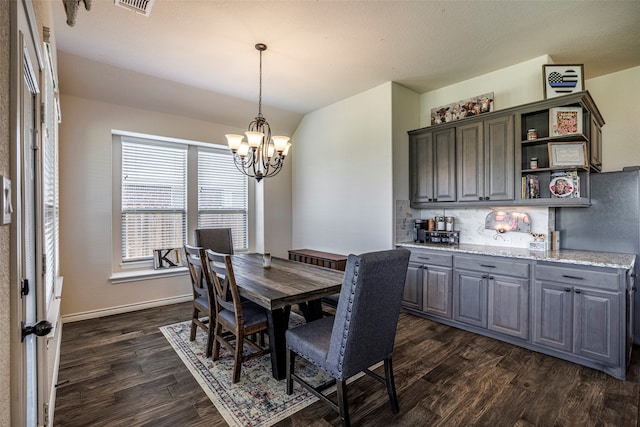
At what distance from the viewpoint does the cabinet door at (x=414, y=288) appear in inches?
144

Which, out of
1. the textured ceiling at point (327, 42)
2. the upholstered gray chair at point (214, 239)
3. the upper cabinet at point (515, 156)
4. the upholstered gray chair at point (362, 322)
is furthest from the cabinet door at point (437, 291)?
the upholstered gray chair at point (214, 239)

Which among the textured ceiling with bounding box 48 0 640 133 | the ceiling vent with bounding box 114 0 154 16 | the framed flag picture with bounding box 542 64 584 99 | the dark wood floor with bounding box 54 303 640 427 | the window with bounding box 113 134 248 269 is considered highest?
the textured ceiling with bounding box 48 0 640 133

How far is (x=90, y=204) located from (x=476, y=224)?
15.4 ft

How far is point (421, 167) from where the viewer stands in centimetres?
402

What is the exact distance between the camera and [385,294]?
1.80 metres

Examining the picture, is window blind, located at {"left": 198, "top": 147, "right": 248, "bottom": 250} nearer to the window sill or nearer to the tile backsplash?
the window sill

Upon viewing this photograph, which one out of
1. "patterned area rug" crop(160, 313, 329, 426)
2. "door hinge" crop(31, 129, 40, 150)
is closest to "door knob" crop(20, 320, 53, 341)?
"door hinge" crop(31, 129, 40, 150)

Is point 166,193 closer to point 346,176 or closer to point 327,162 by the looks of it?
point 327,162

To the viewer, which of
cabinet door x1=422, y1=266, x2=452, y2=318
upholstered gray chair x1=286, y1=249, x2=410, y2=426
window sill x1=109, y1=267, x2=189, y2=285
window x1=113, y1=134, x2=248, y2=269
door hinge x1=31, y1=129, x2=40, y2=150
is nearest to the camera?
door hinge x1=31, y1=129, x2=40, y2=150

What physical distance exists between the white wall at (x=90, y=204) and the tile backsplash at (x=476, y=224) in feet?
11.4

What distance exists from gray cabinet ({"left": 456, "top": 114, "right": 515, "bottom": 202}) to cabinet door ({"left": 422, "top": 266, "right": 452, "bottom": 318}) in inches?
35.6

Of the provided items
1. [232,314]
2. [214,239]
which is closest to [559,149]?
[232,314]

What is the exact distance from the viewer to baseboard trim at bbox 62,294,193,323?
3571 millimetres

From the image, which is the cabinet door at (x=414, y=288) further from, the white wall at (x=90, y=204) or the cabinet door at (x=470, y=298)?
the white wall at (x=90, y=204)
